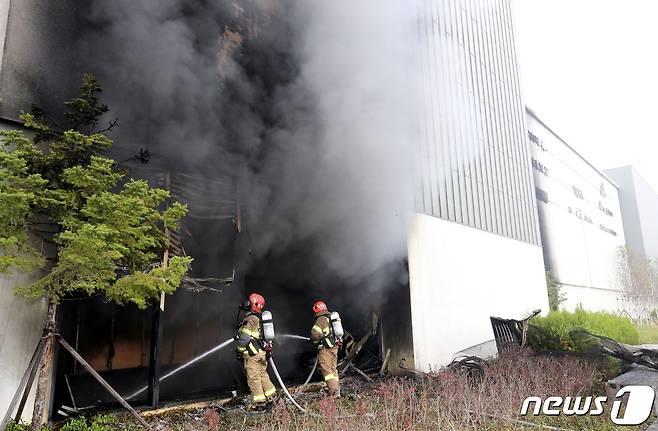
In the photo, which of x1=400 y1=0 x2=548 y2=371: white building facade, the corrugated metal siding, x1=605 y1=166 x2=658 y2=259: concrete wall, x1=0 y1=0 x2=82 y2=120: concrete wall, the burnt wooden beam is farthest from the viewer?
x1=605 y1=166 x2=658 y2=259: concrete wall

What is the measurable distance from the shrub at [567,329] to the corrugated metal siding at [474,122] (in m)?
2.72

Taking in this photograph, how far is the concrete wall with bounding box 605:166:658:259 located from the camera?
38094 millimetres

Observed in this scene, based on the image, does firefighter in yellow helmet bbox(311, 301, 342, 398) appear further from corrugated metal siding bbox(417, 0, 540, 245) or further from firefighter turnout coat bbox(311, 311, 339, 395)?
corrugated metal siding bbox(417, 0, 540, 245)

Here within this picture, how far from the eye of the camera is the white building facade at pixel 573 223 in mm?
21453

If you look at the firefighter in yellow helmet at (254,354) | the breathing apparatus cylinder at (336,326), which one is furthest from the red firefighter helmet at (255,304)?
the breathing apparatus cylinder at (336,326)

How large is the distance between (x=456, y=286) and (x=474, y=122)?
14.6ft

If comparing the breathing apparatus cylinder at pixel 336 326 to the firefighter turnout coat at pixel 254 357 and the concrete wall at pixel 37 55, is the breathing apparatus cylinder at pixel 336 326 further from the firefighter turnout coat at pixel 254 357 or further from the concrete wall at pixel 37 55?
the concrete wall at pixel 37 55

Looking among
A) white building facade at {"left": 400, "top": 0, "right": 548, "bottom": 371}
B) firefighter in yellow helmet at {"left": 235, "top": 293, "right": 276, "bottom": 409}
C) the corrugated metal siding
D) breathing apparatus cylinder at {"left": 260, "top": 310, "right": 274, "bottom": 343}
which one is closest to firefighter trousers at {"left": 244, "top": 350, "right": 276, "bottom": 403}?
firefighter in yellow helmet at {"left": 235, "top": 293, "right": 276, "bottom": 409}

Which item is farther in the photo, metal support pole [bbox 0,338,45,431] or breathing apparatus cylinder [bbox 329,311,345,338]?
breathing apparatus cylinder [bbox 329,311,345,338]

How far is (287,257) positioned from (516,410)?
5.79 metres

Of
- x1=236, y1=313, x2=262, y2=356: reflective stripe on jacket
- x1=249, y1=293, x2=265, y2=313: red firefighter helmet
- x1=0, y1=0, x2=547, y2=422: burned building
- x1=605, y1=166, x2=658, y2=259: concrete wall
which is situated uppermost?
x1=605, y1=166, x2=658, y2=259: concrete wall

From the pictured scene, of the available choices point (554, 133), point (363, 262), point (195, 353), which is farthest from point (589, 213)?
point (195, 353)

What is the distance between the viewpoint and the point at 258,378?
5379 millimetres

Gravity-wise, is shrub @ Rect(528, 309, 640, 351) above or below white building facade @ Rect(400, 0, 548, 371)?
below
